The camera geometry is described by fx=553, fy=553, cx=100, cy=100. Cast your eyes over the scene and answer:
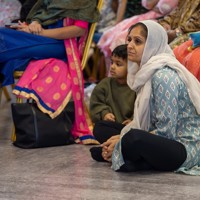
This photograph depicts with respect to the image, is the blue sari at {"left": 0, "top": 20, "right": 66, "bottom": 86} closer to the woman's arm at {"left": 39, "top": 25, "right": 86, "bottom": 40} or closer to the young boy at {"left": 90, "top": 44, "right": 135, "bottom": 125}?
the woman's arm at {"left": 39, "top": 25, "right": 86, "bottom": 40}

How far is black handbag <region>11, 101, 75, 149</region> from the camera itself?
3.03 m

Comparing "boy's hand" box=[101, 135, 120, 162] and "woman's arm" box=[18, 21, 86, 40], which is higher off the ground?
"woman's arm" box=[18, 21, 86, 40]

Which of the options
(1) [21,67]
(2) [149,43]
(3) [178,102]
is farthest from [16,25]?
(3) [178,102]

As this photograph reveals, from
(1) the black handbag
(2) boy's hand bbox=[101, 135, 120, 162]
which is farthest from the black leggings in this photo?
(1) the black handbag

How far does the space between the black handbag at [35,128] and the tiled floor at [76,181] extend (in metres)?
0.10

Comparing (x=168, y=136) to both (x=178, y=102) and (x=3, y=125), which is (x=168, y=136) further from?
(x=3, y=125)

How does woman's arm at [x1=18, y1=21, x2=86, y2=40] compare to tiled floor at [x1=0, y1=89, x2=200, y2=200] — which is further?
woman's arm at [x1=18, y1=21, x2=86, y2=40]

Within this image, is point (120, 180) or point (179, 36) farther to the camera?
point (179, 36)

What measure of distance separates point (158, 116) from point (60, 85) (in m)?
0.87

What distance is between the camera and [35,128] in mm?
3035

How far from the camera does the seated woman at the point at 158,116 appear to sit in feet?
7.96

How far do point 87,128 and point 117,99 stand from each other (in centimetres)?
27

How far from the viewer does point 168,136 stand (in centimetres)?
248

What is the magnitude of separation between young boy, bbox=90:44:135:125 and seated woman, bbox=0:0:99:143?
141 millimetres
